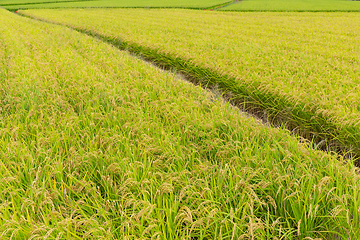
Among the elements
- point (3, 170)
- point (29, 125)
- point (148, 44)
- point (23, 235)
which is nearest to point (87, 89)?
point (29, 125)

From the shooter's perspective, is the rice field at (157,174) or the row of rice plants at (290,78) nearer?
the rice field at (157,174)

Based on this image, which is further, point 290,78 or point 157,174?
point 290,78

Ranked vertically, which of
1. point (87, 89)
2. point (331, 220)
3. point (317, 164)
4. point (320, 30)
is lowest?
point (331, 220)

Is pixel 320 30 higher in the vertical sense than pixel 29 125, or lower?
higher

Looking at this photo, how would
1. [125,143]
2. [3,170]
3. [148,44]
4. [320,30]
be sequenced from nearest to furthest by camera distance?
[3,170] < [125,143] < [148,44] < [320,30]

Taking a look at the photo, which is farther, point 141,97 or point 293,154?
point 141,97

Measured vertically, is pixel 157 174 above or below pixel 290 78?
below

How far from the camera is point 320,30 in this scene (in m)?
11.3

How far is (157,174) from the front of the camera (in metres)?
2.14

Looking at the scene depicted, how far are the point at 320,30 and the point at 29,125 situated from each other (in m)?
12.4

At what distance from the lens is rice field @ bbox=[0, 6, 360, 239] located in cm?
163

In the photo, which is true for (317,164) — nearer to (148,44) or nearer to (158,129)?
(158,129)

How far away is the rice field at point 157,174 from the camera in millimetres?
1627

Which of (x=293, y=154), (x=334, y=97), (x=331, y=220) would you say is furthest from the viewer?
(x=334, y=97)
